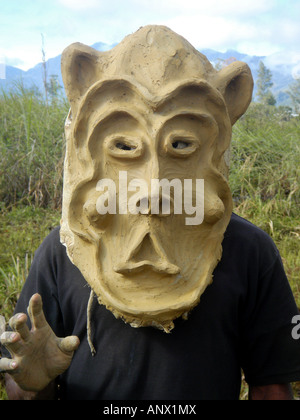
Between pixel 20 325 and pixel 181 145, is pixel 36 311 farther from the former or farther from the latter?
pixel 181 145

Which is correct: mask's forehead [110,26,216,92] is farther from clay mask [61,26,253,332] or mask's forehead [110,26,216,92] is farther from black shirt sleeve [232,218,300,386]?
black shirt sleeve [232,218,300,386]

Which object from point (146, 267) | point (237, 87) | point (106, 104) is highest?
point (237, 87)

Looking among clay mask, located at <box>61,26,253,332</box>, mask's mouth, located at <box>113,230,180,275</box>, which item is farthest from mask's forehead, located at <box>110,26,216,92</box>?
mask's mouth, located at <box>113,230,180,275</box>

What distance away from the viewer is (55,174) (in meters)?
4.54

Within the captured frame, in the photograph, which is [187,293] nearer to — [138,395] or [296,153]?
[138,395]

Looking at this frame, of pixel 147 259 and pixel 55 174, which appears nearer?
pixel 147 259

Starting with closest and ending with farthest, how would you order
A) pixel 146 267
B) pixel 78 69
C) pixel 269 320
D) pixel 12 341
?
1. pixel 12 341
2. pixel 146 267
3. pixel 78 69
4. pixel 269 320

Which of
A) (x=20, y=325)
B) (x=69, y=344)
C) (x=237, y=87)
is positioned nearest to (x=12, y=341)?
(x=20, y=325)

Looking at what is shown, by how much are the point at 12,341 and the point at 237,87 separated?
1058 mm

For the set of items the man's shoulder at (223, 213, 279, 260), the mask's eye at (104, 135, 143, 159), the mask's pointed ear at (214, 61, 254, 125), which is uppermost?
the mask's pointed ear at (214, 61, 254, 125)

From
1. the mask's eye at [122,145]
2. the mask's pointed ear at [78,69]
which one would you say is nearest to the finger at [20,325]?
the mask's eye at [122,145]

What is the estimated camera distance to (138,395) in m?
1.39

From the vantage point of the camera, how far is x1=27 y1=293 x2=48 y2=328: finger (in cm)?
115

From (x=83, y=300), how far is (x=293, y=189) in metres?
3.60
